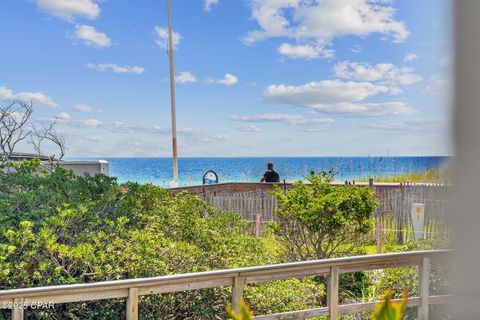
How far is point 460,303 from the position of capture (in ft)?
1.76

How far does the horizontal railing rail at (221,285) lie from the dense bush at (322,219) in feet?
5.33

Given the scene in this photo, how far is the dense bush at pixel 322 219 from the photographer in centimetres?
412

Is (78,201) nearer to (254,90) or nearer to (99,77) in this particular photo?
(99,77)

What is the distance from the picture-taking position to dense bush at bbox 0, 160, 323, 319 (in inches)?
105

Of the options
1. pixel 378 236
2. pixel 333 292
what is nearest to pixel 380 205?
pixel 378 236

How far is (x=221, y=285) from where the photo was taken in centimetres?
219

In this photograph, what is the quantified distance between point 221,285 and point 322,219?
2118 millimetres

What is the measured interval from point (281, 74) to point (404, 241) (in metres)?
17.2

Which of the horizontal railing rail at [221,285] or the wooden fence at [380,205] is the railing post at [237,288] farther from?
the wooden fence at [380,205]

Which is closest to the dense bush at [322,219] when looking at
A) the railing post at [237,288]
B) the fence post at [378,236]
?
the fence post at [378,236]

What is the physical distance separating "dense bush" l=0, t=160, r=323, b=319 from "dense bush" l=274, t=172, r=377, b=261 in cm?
71

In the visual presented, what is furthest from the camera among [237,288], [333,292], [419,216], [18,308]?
[333,292]

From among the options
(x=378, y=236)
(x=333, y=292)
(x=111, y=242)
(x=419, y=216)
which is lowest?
(x=378, y=236)

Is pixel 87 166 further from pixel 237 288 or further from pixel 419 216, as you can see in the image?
pixel 419 216
